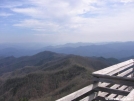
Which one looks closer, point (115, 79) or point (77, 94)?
point (77, 94)

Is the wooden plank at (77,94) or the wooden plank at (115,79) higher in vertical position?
the wooden plank at (115,79)

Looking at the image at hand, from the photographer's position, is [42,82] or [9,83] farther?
[9,83]

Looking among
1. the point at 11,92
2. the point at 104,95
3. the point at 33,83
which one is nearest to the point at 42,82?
the point at 33,83

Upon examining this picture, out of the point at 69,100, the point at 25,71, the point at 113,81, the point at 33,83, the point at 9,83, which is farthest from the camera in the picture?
the point at 25,71

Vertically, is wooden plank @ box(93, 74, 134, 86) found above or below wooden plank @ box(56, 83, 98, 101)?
above

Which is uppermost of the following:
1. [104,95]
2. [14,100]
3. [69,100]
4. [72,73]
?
[69,100]

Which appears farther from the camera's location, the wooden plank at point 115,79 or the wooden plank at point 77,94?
the wooden plank at point 115,79

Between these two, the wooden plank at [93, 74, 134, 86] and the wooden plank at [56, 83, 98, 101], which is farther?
the wooden plank at [93, 74, 134, 86]

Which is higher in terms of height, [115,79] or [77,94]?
[115,79]

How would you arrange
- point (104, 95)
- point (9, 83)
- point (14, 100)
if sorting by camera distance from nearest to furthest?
1. point (104, 95)
2. point (14, 100)
3. point (9, 83)

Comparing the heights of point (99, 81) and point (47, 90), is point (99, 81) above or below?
above

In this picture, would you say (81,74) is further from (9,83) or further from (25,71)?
(25,71)
